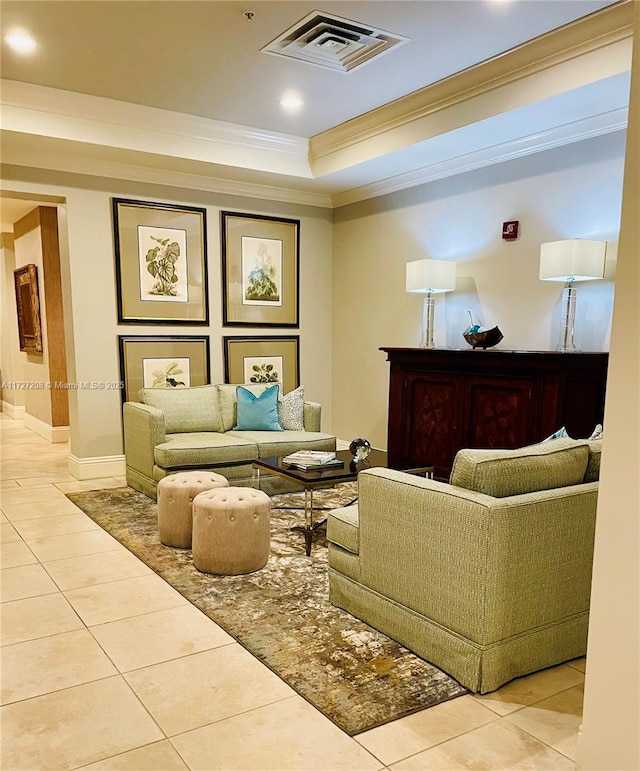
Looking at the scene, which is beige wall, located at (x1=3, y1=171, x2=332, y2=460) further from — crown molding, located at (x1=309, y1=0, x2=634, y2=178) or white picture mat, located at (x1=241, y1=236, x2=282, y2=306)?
crown molding, located at (x1=309, y1=0, x2=634, y2=178)

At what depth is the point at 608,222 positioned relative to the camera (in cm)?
402

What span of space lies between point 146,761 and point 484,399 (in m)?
3.06

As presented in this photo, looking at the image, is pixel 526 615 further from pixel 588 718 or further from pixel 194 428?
pixel 194 428

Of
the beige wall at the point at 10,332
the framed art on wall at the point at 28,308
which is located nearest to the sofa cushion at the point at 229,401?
the framed art on wall at the point at 28,308

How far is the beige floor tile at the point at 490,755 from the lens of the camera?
1.80 meters

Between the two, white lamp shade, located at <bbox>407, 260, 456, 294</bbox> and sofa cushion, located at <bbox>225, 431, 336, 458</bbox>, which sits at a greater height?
white lamp shade, located at <bbox>407, 260, 456, 294</bbox>

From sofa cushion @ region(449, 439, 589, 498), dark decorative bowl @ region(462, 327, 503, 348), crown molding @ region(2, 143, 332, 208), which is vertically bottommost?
sofa cushion @ region(449, 439, 589, 498)

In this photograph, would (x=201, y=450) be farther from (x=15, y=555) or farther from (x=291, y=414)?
(x=15, y=555)

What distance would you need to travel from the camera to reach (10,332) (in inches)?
352

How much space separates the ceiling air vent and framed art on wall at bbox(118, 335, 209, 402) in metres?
2.76

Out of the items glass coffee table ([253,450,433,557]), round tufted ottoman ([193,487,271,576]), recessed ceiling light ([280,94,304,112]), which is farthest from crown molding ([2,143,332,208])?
round tufted ottoman ([193,487,271,576])

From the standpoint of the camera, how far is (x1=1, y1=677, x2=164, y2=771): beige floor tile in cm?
184

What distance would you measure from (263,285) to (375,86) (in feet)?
7.86

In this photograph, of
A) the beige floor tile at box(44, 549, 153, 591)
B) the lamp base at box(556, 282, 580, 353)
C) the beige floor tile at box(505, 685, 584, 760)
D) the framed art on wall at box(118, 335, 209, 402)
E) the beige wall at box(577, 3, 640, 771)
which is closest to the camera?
the beige wall at box(577, 3, 640, 771)
